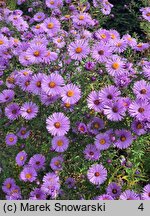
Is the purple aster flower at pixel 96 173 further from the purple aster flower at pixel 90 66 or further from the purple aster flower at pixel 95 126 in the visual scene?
the purple aster flower at pixel 90 66

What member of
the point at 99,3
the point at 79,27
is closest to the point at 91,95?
the point at 79,27

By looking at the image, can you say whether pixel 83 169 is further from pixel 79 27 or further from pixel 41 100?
pixel 79 27

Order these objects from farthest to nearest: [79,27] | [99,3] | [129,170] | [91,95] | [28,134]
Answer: [99,3] → [79,27] → [129,170] → [28,134] → [91,95]

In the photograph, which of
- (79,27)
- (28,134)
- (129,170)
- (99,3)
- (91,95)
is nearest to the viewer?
(91,95)

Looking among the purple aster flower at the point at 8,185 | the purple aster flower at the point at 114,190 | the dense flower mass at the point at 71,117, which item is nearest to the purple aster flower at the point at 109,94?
the dense flower mass at the point at 71,117

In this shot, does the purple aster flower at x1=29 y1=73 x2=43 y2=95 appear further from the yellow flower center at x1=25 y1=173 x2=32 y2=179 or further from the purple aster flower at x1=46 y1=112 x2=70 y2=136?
the yellow flower center at x1=25 y1=173 x2=32 y2=179

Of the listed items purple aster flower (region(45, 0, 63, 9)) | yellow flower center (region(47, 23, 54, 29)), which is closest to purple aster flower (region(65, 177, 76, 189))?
yellow flower center (region(47, 23, 54, 29))

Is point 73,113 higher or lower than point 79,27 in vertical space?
lower

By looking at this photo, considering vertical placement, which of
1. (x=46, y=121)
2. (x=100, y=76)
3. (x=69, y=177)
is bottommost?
(x=69, y=177)
